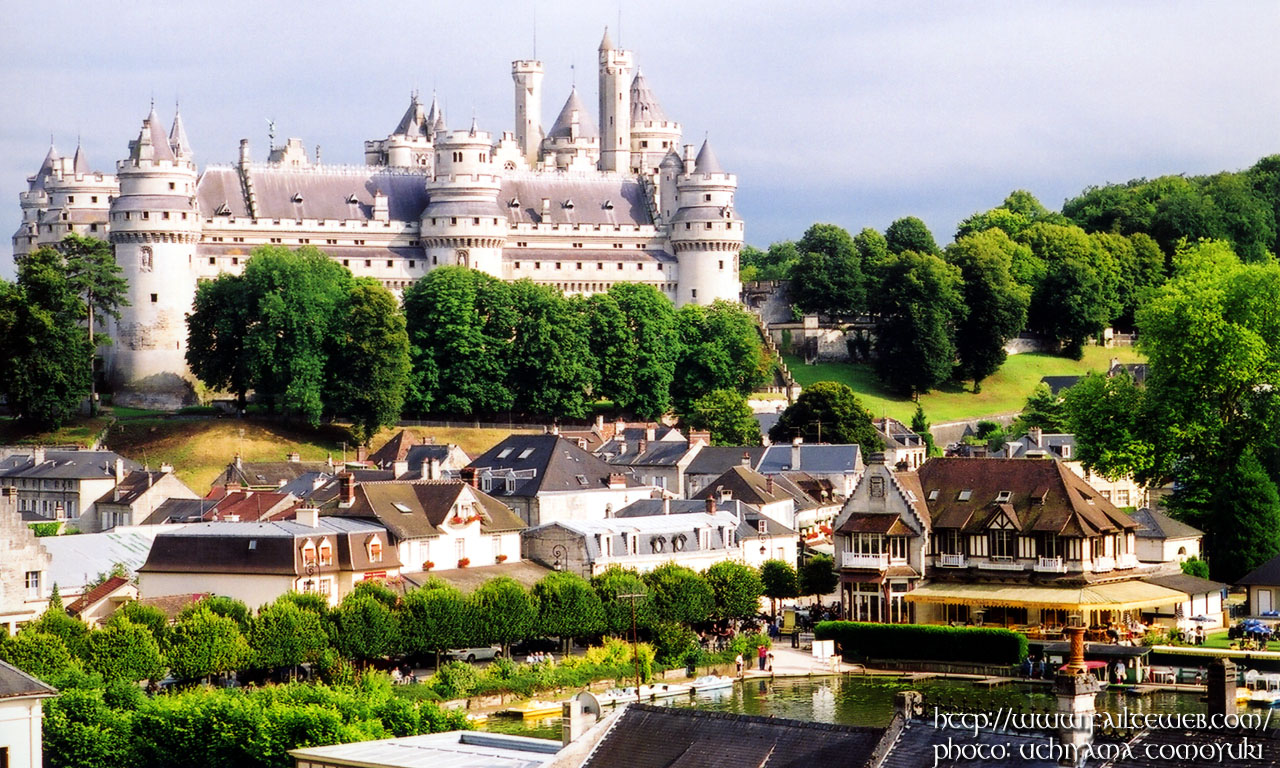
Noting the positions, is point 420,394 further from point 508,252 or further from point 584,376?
point 508,252

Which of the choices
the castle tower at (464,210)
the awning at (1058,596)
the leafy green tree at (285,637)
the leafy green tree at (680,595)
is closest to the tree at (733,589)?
the leafy green tree at (680,595)

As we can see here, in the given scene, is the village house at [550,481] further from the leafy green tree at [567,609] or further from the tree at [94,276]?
the tree at [94,276]

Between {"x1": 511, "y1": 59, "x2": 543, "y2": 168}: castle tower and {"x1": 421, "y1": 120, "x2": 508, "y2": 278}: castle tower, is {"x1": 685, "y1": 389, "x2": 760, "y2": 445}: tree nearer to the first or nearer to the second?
{"x1": 421, "y1": 120, "x2": 508, "y2": 278}: castle tower

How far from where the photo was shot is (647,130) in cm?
13325

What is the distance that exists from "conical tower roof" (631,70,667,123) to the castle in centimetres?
773

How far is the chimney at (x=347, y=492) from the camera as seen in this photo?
193ft

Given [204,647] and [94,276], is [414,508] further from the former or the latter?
[94,276]

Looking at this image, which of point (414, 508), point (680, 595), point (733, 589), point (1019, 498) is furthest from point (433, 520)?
point (1019, 498)

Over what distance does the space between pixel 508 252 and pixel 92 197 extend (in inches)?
823

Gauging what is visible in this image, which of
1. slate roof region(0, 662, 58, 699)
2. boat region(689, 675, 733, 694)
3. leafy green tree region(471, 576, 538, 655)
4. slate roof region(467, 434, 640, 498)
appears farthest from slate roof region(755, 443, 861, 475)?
slate roof region(0, 662, 58, 699)

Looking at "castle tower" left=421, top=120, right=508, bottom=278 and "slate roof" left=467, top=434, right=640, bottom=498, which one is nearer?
"slate roof" left=467, top=434, right=640, bottom=498

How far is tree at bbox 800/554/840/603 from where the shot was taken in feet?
202

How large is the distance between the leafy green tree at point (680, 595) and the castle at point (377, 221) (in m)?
48.0

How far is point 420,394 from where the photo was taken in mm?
96938
